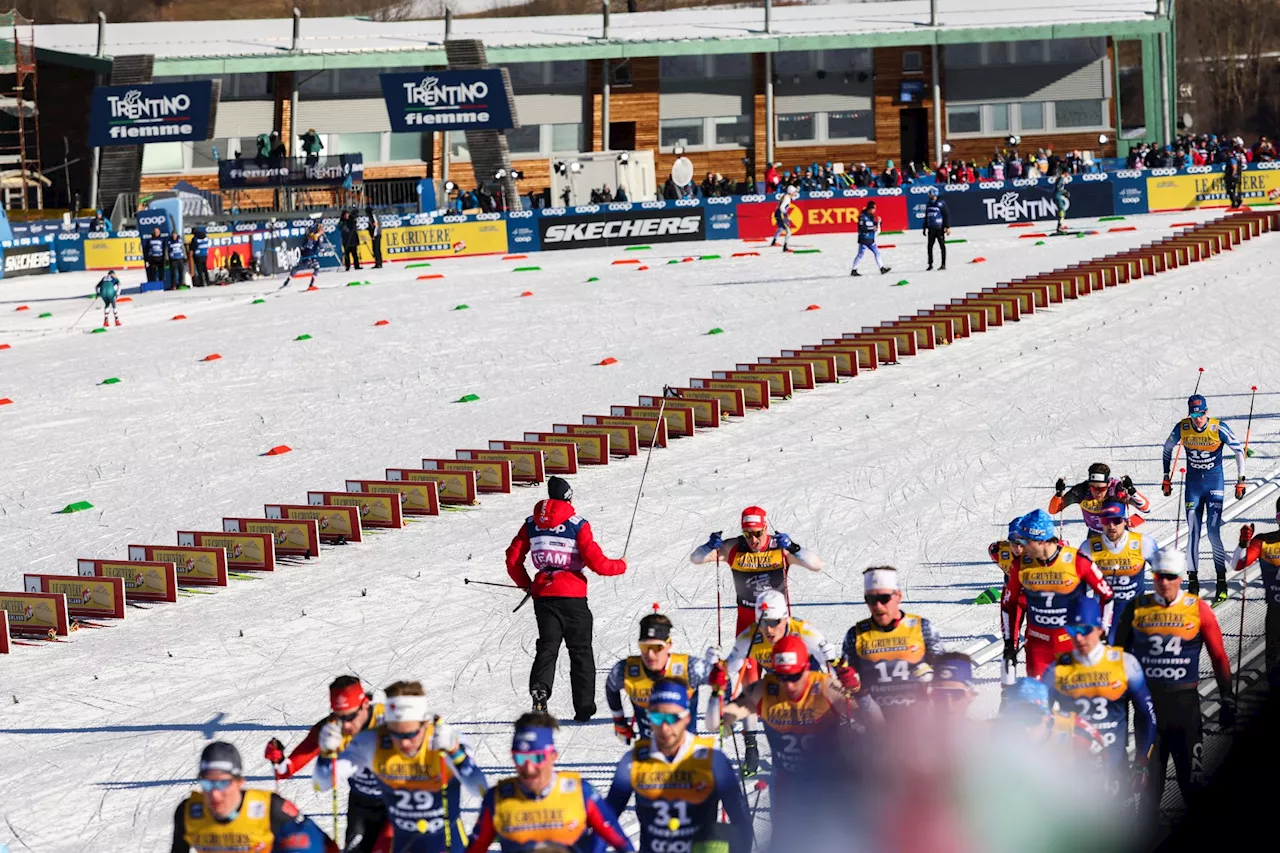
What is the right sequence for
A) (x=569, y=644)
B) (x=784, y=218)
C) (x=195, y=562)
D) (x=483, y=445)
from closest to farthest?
1. (x=569, y=644)
2. (x=195, y=562)
3. (x=483, y=445)
4. (x=784, y=218)

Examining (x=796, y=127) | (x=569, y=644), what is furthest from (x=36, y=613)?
(x=796, y=127)

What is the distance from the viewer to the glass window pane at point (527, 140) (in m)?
63.3

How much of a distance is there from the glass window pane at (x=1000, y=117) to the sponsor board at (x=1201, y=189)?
1863 centimetres

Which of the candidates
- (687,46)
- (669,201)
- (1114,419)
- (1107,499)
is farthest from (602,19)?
(1107,499)

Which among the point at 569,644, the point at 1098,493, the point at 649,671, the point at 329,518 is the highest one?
the point at 1098,493

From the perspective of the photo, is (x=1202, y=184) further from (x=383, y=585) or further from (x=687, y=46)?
(x=383, y=585)

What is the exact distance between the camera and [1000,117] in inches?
2470

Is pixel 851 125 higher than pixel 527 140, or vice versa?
pixel 851 125

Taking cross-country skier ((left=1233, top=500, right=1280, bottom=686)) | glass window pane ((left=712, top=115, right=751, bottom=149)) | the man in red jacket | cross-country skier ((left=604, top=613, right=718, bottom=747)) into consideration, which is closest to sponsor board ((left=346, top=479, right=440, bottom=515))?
the man in red jacket

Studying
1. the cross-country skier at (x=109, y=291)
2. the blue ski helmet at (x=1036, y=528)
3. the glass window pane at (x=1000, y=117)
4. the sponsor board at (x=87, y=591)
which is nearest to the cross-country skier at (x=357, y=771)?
the blue ski helmet at (x=1036, y=528)

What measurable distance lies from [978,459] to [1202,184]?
1057 inches

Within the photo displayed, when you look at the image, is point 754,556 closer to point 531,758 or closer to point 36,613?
point 531,758

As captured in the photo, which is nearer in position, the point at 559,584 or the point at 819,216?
the point at 559,584

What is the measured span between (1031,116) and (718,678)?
56756 mm
